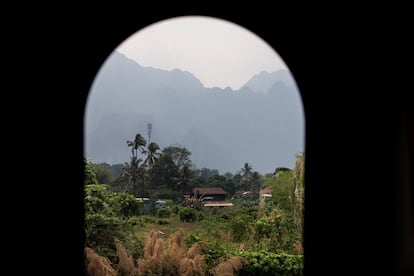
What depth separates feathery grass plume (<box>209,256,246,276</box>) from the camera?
8.47 meters

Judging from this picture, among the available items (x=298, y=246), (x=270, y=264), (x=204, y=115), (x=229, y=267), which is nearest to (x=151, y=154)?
(x=298, y=246)

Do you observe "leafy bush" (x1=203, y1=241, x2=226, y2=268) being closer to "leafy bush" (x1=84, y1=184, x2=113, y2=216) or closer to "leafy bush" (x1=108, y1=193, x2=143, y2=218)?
"leafy bush" (x1=84, y1=184, x2=113, y2=216)

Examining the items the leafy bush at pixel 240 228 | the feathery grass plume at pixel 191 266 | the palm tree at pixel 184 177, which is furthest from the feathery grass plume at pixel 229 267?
the palm tree at pixel 184 177

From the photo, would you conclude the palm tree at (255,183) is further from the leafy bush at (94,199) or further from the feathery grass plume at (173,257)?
the feathery grass plume at (173,257)

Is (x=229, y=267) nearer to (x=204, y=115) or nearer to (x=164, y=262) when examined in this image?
(x=164, y=262)

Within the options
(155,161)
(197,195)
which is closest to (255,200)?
(197,195)

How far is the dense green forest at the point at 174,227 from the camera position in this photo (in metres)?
8.00

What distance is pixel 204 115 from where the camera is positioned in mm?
104000

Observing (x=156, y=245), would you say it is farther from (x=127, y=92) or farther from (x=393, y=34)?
(x=127, y=92)

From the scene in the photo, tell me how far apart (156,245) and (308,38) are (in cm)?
573

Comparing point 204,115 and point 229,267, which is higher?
point 204,115

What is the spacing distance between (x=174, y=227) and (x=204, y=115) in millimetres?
88246

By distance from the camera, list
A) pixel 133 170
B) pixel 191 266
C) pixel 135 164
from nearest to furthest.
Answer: pixel 191 266
pixel 133 170
pixel 135 164

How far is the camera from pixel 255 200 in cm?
2295
